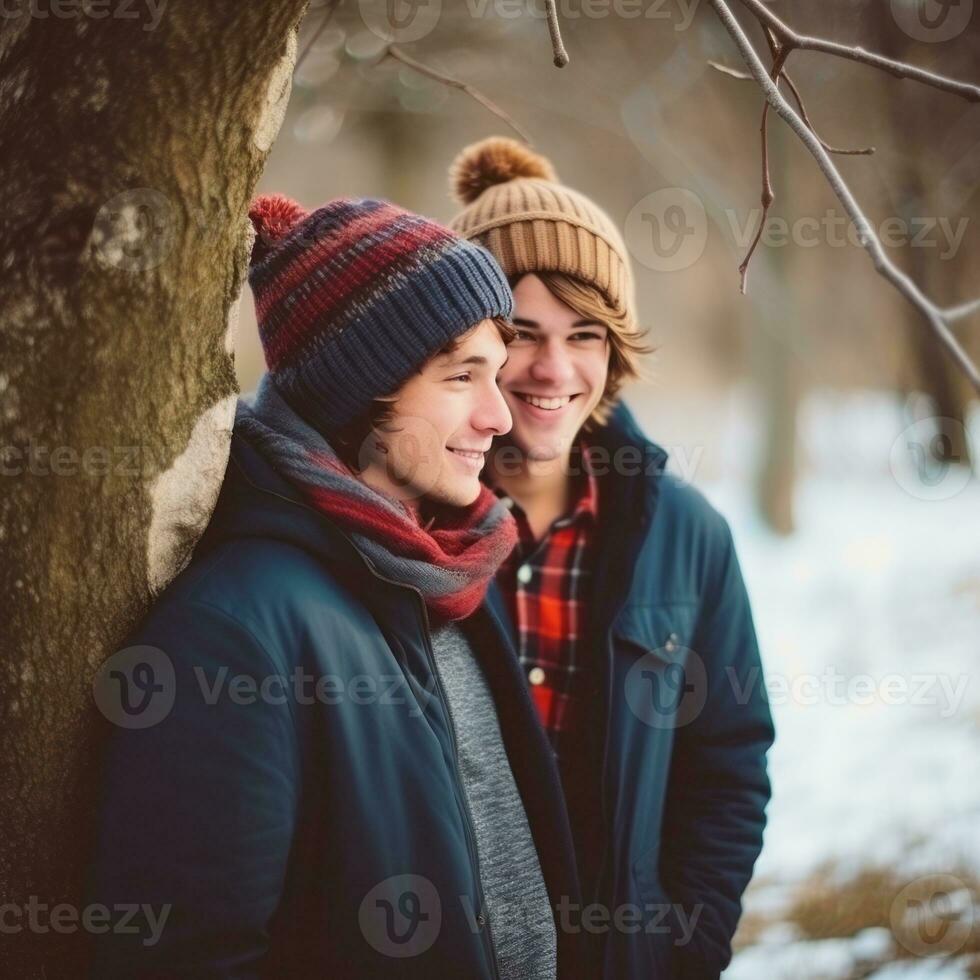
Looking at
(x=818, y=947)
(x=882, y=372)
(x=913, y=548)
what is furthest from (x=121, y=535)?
(x=882, y=372)

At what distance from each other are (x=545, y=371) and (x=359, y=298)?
22.2 inches

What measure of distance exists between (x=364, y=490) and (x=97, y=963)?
769 millimetres

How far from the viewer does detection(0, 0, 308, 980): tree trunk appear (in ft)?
3.39

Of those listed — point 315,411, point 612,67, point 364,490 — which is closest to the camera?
point 364,490

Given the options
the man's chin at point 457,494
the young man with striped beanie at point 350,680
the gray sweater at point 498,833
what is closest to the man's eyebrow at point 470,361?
the young man with striped beanie at point 350,680

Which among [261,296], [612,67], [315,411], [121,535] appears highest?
[612,67]

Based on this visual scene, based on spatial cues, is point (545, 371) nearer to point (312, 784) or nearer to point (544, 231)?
point (544, 231)

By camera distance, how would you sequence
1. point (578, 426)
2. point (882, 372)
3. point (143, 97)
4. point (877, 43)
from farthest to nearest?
point (882, 372)
point (877, 43)
point (578, 426)
point (143, 97)

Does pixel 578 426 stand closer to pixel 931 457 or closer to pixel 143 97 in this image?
pixel 143 97

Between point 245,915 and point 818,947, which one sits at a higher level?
point 245,915

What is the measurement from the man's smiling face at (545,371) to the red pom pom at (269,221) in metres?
0.56

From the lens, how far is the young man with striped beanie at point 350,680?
1.18 metres

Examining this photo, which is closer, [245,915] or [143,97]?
[143,97]

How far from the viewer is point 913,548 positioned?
7402mm
